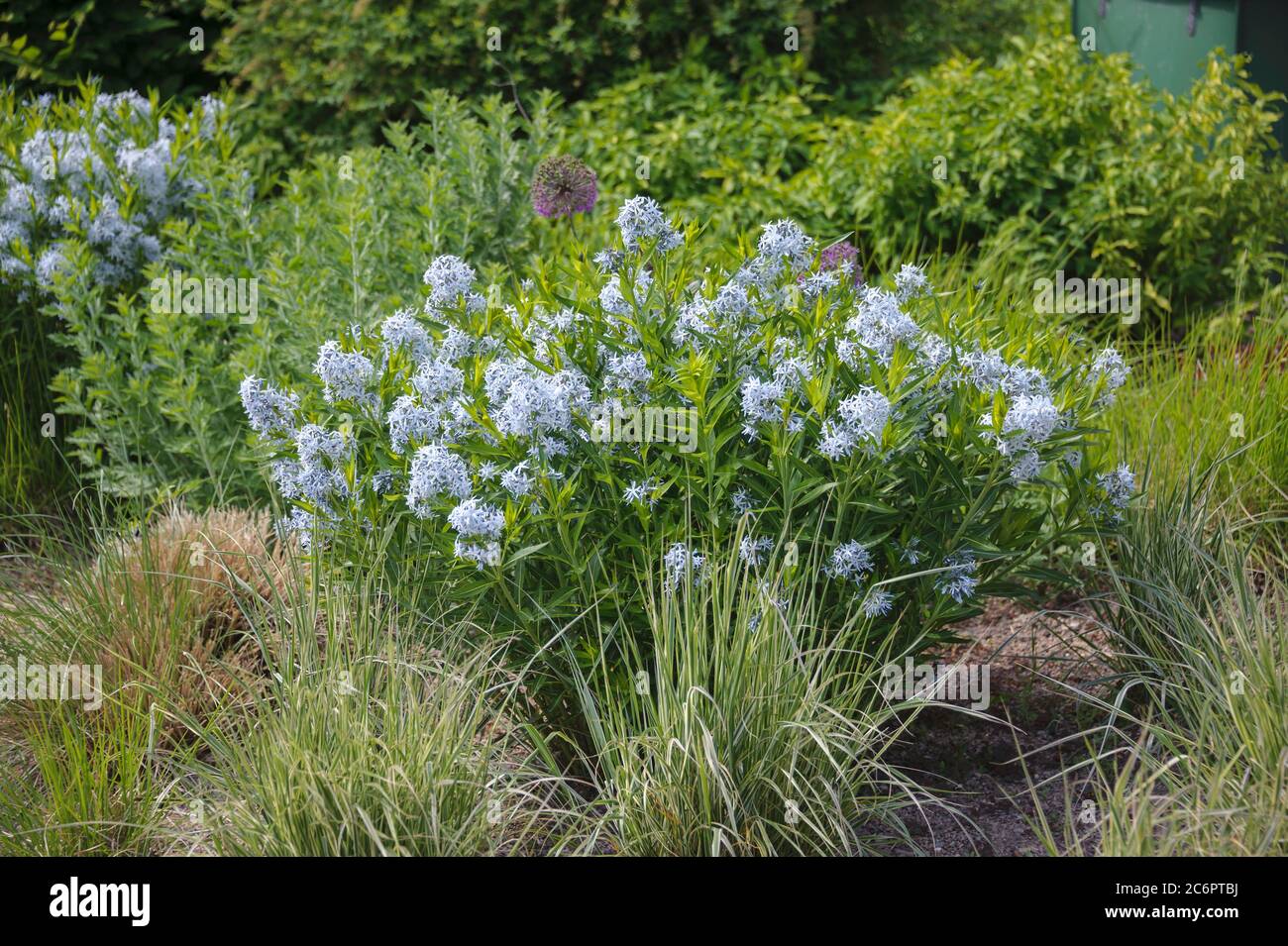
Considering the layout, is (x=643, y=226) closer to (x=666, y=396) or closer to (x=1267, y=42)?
(x=666, y=396)

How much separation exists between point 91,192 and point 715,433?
154 inches

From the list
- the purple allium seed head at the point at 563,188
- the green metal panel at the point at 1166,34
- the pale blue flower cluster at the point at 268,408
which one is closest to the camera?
the pale blue flower cluster at the point at 268,408

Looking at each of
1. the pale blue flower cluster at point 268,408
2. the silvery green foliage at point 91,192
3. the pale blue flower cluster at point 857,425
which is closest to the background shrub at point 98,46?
the silvery green foliage at point 91,192

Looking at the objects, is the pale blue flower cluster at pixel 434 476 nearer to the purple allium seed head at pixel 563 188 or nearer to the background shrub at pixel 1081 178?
the purple allium seed head at pixel 563 188

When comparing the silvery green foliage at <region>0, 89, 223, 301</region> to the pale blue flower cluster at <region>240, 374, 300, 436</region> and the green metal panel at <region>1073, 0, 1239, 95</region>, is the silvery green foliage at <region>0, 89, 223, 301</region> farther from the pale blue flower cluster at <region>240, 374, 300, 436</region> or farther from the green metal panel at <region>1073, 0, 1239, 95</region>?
the green metal panel at <region>1073, 0, 1239, 95</region>

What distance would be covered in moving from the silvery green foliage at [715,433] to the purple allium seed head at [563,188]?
5.69ft

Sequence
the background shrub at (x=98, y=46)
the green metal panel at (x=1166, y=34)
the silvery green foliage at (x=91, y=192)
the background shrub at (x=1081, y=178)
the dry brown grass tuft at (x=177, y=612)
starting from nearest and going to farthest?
1. the dry brown grass tuft at (x=177, y=612)
2. the silvery green foliage at (x=91, y=192)
3. the background shrub at (x=1081, y=178)
4. the green metal panel at (x=1166, y=34)
5. the background shrub at (x=98, y=46)

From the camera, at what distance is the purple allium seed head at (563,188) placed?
564cm

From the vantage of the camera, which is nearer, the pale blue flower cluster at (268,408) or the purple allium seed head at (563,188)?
the pale blue flower cluster at (268,408)

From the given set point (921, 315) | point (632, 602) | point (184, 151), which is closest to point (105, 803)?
point (632, 602)

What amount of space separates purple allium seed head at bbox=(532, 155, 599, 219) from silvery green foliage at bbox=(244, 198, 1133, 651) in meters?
1.73

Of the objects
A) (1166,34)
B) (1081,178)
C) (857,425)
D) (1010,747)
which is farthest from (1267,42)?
(857,425)

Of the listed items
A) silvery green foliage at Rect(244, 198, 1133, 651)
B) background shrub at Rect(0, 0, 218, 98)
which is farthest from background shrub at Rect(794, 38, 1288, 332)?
background shrub at Rect(0, 0, 218, 98)

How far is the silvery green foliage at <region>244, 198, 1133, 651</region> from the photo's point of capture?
345 cm
